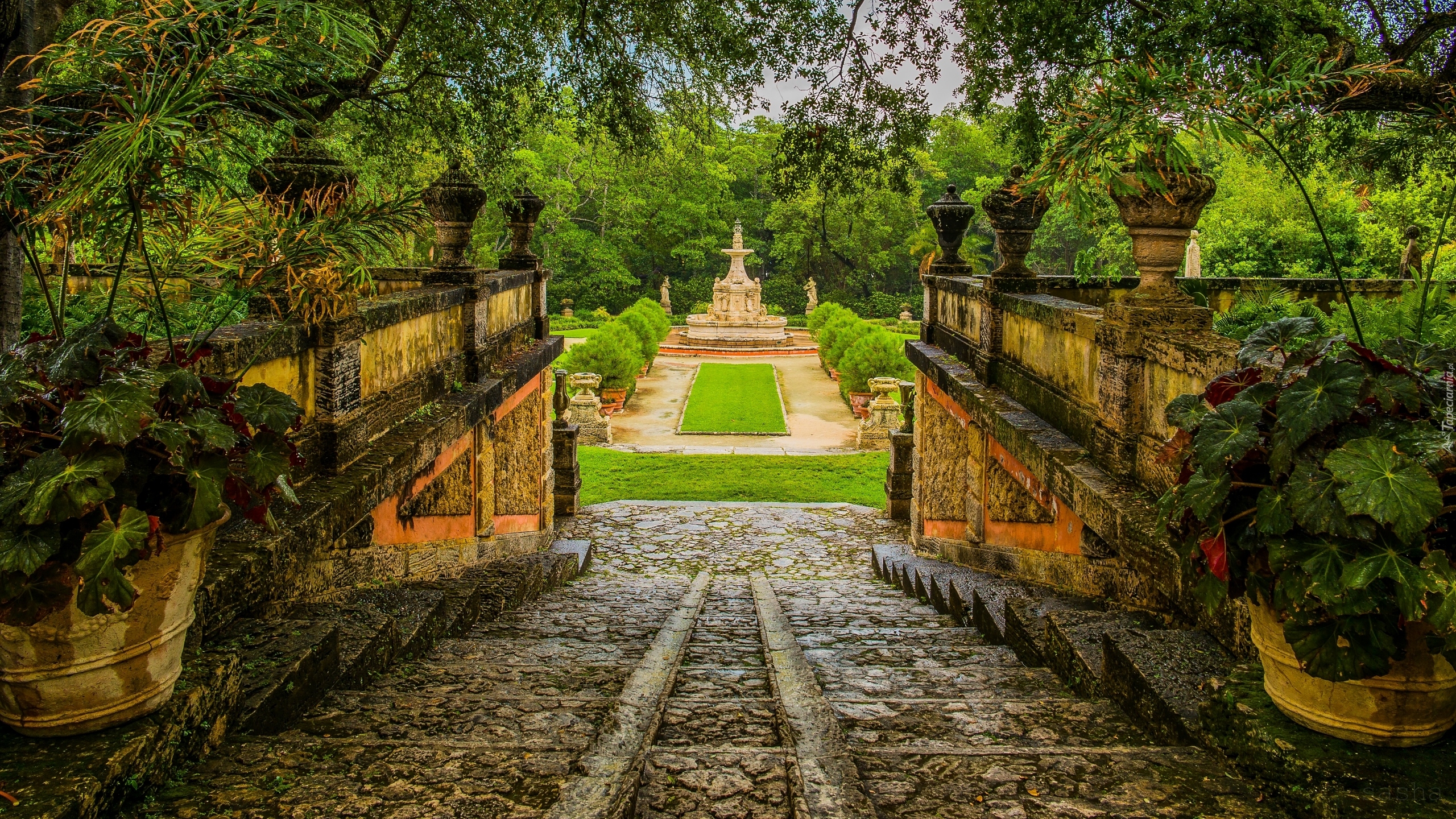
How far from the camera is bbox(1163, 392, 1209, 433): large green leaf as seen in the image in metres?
3.10

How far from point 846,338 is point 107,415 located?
25.7 m

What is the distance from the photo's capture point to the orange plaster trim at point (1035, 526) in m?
7.06

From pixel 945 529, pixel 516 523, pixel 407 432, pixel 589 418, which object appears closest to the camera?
pixel 407 432

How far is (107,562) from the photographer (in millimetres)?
2568

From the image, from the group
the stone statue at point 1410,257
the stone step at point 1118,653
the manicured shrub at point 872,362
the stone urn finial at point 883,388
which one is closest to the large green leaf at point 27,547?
the stone step at point 1118,653

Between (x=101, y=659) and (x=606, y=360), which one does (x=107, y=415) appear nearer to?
(x=101, y=659)

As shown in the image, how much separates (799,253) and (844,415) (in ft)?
99.1

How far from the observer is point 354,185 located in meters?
5.46

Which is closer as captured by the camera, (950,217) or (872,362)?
(950,217)

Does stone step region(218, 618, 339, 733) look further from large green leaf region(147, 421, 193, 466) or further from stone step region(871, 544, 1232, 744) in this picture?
stone step region(871, 544, 1232, 744)

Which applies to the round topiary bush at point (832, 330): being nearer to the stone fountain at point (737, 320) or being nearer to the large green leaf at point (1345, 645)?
the stone fountain at point (737, 320)

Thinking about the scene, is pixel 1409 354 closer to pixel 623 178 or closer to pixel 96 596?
pixel 96 596

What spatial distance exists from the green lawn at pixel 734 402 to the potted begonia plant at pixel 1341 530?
19287 mm

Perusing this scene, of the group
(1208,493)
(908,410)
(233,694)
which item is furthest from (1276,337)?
(908,410)
